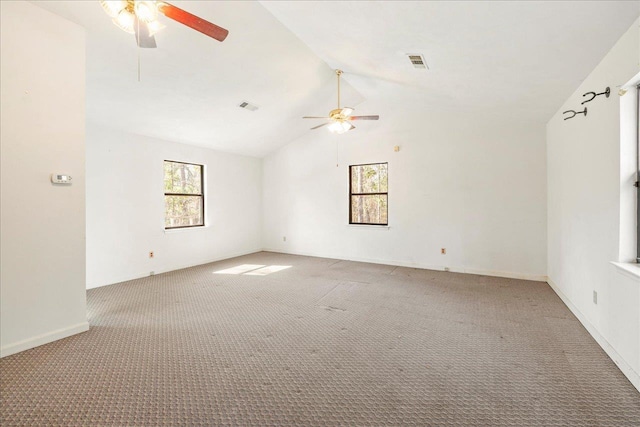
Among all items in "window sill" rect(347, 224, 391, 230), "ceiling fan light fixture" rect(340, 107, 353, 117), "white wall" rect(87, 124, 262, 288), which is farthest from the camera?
"window sill" rect(347, 224, 391, 230)

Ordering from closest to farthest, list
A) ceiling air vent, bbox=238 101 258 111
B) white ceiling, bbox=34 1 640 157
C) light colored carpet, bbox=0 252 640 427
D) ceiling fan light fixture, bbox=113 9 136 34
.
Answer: light colored carpet, bbox=0 252 640 427 < ceiling fan light fixture, bbox=113 9 136 34 < white ceiling, bbox=34 1 640 157 < ceiling air vent, bbox=238 101 258 111

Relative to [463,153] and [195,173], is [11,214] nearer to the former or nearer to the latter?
[195,173]

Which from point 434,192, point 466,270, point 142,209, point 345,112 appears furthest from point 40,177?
point 466,270

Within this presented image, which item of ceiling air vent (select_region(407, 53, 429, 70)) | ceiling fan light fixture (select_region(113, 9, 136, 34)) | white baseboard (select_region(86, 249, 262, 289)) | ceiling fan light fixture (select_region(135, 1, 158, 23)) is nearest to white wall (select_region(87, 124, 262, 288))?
white baseboard (select_region(86, 249, 262, 289))

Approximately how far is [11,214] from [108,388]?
5.59ft

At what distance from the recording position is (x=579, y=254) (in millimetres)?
3170

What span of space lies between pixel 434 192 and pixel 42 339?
569 cm

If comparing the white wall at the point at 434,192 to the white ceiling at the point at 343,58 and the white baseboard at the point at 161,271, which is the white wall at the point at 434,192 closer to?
the white ceiling at the point at 343,58

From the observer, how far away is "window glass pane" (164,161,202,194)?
5.63 meters

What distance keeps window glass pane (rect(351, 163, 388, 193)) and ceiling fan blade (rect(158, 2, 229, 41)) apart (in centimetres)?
459

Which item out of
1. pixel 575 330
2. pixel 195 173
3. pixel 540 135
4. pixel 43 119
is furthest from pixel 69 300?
pixel 540 135

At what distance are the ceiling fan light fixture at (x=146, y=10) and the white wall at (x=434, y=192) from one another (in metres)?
4.25

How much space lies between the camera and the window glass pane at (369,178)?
618cm

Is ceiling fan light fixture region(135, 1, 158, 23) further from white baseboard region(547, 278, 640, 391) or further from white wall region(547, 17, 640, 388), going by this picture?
white baseboard region(547, 278, 640, 391)
